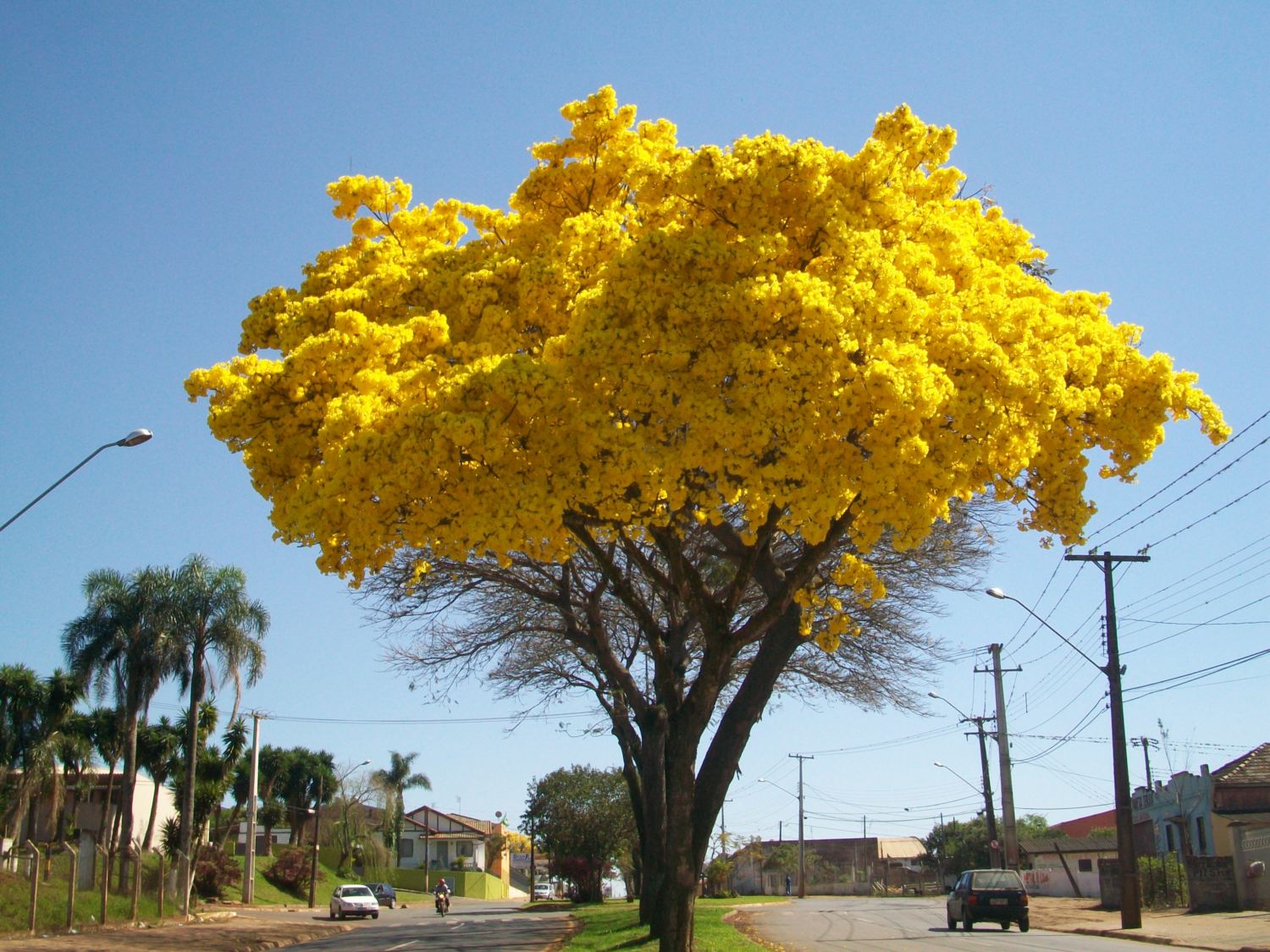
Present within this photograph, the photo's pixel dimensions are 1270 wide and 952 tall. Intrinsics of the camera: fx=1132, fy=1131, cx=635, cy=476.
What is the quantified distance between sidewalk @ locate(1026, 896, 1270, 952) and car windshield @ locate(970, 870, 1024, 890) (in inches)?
59.4

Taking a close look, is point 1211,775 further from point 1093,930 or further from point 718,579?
point 718,579

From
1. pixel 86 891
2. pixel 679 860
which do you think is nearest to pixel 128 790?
pixel 86 891

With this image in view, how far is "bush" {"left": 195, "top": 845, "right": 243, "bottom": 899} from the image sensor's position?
49.5 m

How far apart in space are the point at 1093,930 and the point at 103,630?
113 ft

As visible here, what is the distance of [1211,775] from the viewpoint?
4544 cm

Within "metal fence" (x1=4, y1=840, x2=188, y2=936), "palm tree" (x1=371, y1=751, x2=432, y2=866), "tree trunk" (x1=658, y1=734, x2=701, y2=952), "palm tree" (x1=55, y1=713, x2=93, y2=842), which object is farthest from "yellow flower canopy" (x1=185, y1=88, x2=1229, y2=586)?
"palm tree" (x1=371, y1=751, x2=432, y2=866)

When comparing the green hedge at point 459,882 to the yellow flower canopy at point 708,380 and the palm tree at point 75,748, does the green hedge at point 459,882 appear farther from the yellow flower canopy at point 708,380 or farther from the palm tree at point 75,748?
the yellow flower canopy at point 708,380

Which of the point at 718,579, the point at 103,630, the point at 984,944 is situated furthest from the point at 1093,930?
the point at 103,630

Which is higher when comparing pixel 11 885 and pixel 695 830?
pixel 695 830

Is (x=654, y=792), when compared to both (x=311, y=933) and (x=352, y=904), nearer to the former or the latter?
(x=311, y=933)

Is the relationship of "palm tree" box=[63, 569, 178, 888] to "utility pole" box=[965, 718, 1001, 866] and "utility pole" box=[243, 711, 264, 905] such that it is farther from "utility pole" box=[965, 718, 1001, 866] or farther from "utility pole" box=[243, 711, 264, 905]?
"utility pole" box=[965, 718, 1001, 866]

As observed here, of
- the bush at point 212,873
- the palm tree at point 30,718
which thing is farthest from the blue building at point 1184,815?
the palm tree at point 30,718

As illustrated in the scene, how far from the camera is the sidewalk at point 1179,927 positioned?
22.1 m

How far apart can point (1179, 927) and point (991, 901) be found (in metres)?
4.77
